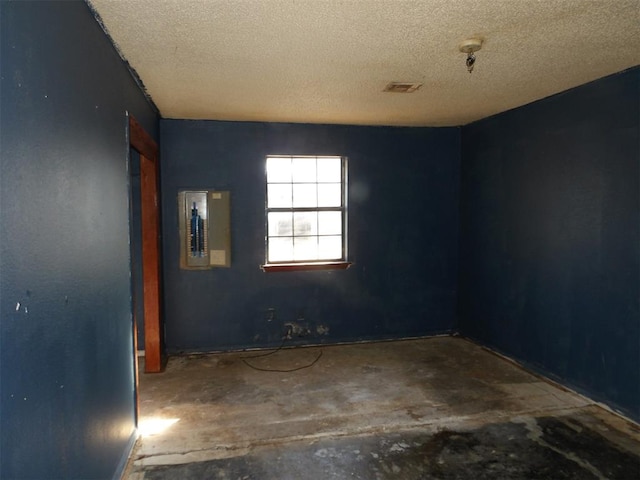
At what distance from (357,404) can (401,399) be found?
36 centimetres

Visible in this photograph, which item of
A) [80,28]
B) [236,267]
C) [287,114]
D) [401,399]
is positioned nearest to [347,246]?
[236,267]

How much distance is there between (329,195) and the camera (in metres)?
4.74

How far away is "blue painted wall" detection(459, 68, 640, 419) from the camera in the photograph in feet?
9.77

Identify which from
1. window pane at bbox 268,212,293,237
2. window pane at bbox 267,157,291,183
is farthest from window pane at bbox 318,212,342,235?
window pane at bbox 267,157,291,183

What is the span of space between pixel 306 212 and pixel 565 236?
8.21 feet

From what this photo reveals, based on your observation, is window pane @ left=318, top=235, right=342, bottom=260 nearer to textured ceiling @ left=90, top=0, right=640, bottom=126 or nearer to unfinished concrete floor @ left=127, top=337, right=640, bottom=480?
unfinished concrete floor @ left=127, top=337, right=640, bottom=480

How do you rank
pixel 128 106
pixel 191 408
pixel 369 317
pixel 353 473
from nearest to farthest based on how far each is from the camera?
pixel 353 473 → pixel 128 106 → pixel 191 408 → pixel 369 317

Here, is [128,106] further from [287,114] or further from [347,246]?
[347,246]

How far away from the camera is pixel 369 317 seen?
483cm

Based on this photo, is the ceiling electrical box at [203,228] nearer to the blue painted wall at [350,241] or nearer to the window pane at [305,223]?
the blue painted wall at [350,241]

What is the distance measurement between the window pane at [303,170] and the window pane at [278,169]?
2.9 inches

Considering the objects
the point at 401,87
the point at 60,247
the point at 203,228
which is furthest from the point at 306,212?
the point at 60,247

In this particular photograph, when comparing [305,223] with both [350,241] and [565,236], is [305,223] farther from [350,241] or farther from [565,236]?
[565,236]

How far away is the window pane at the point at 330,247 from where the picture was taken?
15.7 ft
